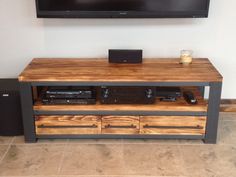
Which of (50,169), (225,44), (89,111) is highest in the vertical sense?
(225,44)

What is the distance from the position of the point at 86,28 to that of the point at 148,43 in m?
0.53

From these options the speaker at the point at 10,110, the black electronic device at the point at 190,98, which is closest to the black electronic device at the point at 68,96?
the speaker at the point at 10,110

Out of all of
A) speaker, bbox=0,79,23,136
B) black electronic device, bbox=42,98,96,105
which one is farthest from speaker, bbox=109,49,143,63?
speaker, bbox=0,79,23,136

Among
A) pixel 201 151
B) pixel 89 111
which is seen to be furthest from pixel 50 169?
pixel 201 151

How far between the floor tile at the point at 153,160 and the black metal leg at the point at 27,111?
700 millimetres

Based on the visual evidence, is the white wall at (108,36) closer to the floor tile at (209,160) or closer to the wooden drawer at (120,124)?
the wooden drawer at (120,124)

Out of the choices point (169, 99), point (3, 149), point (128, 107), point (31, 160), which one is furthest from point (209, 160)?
point (3, 149)

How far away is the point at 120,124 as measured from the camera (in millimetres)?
2592

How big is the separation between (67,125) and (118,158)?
0.46m

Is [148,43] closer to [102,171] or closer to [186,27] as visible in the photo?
[186,27]

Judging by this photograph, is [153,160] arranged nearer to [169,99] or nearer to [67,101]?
[169,99]

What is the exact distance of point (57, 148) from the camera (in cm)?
256

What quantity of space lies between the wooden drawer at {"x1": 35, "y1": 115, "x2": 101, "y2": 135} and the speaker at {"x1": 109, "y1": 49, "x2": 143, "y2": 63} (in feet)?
1.66

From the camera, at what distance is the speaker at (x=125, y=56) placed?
277 centimetres
